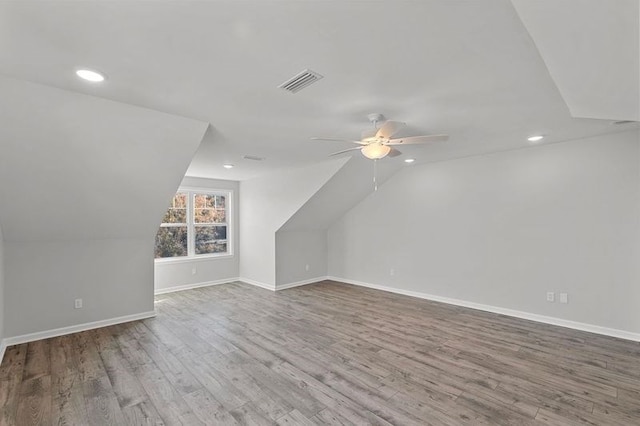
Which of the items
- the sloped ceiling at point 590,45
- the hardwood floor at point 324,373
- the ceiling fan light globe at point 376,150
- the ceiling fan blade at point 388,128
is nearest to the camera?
the sloped ceiling at point 590,45

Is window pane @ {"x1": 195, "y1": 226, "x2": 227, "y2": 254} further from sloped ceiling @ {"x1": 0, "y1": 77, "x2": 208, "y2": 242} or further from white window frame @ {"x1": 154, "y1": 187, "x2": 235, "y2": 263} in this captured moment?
sloped ceiling @ {"x1": 0, "y1": 77, "x2": 208, "y2": 242}

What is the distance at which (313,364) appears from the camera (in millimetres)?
2951

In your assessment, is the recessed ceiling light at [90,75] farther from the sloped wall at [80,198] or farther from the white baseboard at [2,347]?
the white baseboard at [2,347]

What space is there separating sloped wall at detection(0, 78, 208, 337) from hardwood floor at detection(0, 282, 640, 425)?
50cm

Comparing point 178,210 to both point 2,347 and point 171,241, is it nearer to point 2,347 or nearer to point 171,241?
point 171,241

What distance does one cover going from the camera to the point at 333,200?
5902mm

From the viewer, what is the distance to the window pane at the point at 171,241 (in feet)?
19.6

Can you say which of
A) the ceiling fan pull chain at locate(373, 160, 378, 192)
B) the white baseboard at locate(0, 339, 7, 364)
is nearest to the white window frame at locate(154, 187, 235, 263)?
the white baseboard at locate(0, 339, 7, 364)

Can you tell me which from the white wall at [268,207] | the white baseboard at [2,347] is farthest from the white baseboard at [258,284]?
the white baseboard at [2,347]

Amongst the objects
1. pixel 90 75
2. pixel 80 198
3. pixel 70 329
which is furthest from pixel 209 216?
pixel 90 75

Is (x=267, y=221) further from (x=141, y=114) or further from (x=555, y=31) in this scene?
(x=555, y=31)

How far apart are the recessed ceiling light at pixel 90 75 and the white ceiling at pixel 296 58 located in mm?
67

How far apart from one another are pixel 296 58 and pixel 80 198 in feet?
9.98

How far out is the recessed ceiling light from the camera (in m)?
2.06
